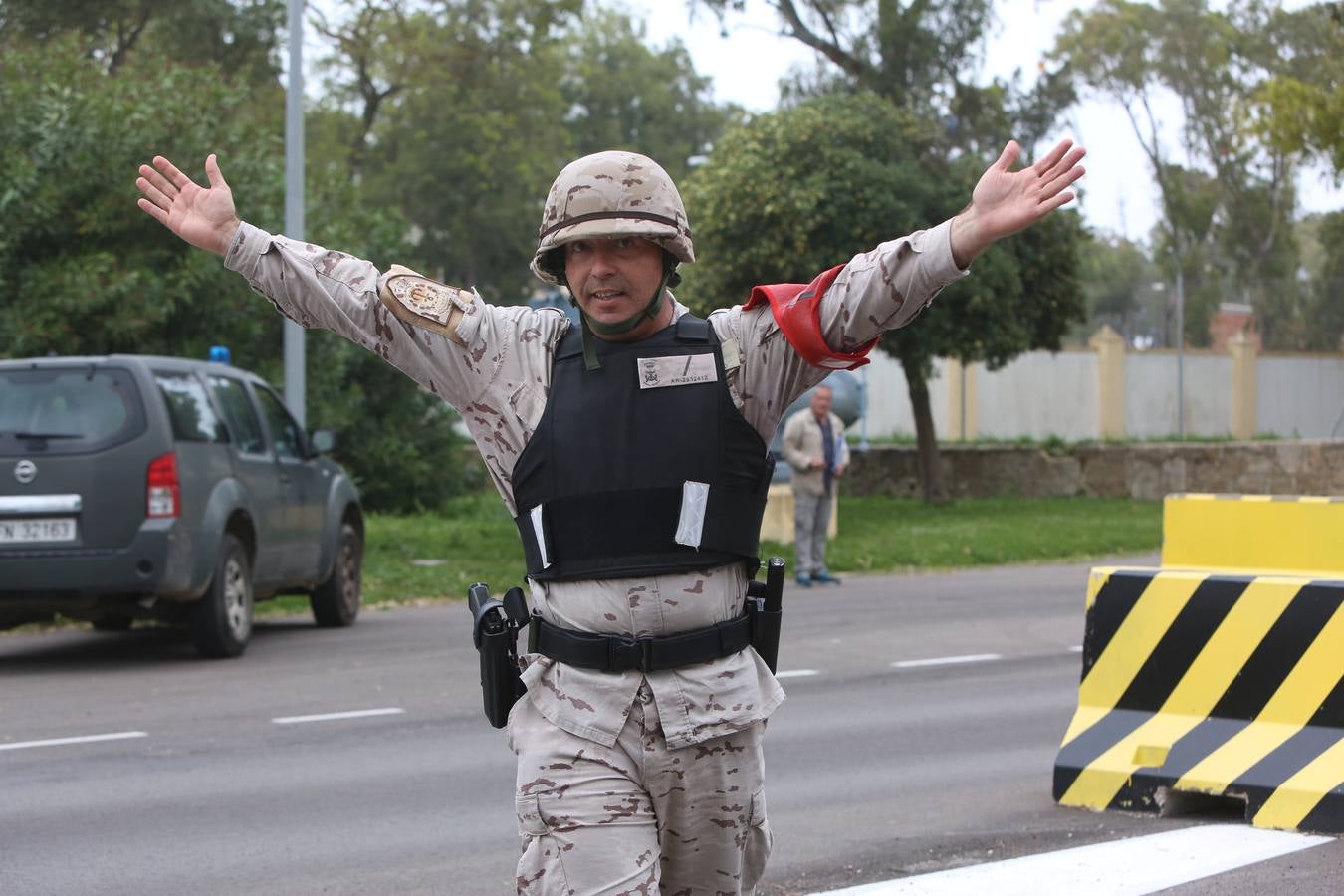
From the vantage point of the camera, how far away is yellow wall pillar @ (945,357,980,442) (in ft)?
112

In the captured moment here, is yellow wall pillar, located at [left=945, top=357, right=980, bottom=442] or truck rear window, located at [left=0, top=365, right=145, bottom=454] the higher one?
yellow wall pillar, located at [left=945, top=357, right=980, bottom=442]

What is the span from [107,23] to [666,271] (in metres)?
32.8

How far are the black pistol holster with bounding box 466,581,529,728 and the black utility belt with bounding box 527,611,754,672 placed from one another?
13 cm

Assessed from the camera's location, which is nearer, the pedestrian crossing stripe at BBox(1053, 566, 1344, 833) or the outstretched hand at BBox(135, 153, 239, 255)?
the outstretched hand at BBox(135, 153, 239, 255)

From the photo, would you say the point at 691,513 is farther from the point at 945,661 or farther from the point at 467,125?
the point at 467,125

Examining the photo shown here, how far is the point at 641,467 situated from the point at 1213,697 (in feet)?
12.8

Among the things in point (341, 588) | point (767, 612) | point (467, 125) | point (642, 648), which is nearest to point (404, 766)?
point (767, 612)

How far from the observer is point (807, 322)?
3.38 meters

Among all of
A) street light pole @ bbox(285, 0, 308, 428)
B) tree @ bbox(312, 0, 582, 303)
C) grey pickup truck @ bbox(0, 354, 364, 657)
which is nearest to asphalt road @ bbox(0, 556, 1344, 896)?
grey pickup truck @ bbox(0, 354, 364, 657)

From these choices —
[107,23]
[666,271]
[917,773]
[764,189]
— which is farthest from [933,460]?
[666,271]

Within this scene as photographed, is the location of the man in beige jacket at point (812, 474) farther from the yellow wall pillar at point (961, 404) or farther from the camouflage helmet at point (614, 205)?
the yellow wall pillar at point (961, 404)

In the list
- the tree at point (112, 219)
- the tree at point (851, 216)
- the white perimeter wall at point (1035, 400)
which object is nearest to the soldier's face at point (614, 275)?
the tree at point (112, 219)

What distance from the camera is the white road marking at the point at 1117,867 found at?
536cm

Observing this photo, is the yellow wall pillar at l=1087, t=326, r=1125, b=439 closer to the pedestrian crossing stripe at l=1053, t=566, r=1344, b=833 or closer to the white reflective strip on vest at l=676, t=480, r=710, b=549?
the pedestrian crossing stripe at l=1053, t=566, r=1344, b=833
